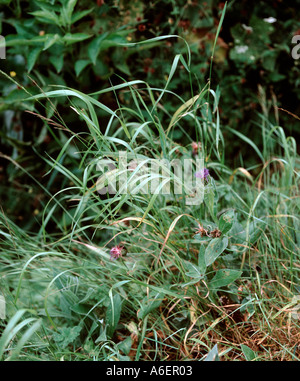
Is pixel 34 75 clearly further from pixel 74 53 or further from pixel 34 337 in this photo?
pixel 34 337

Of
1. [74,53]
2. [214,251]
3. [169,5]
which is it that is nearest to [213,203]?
[214,251]

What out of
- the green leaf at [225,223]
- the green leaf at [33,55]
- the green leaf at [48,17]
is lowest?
the green leaf at [225,223]

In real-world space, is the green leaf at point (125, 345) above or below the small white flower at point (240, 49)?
below

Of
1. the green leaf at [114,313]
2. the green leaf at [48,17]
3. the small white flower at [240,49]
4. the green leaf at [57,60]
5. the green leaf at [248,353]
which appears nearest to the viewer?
the green leaf at [248,353]

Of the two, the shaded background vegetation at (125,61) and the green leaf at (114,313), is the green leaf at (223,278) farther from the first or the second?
the shaded background vegetation at (125,61)

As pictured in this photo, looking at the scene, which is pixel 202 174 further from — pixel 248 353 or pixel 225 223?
pixel 248 353

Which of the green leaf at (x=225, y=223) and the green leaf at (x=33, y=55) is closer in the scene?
the green leaf at (x=225, y=223)

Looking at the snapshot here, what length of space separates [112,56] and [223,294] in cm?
100

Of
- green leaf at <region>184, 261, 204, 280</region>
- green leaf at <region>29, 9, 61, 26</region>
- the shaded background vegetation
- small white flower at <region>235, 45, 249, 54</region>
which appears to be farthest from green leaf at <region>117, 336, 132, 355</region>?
small white flower at <region>235, 45, 249, 54</region>

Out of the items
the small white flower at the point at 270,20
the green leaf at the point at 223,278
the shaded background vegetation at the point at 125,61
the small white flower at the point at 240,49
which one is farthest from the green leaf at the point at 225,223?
the small white flower at the point at 270,20

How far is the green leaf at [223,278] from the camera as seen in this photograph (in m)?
1.00

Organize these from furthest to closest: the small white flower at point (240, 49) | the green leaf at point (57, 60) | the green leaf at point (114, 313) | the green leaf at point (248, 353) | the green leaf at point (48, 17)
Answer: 1. the small white flower at point (240, 49)
2. the green leaf at point (57, 60)
3. the green leaf at point (48, 17)
4. the green leaf at point (114, 313)
5. the green leaf at point (248, 353)

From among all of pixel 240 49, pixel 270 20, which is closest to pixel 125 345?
pixel 240 49

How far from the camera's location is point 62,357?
97 centimetres
